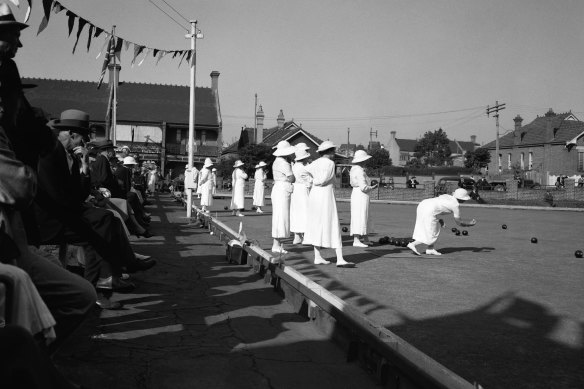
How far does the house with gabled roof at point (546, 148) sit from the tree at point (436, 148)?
18171 millimetres

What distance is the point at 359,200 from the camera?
12500mm

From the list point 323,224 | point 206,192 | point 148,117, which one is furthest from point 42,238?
point 148,117

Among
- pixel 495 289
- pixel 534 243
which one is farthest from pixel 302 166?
pixel 534 243

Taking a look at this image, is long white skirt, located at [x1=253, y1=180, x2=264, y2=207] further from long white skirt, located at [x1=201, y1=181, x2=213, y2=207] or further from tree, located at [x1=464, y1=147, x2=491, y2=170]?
tree, located at [x1=464, y1=147, x2=491, y2=170]

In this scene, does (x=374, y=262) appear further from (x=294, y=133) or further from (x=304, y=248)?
(x=294, y=133)

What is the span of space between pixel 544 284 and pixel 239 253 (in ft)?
15.1

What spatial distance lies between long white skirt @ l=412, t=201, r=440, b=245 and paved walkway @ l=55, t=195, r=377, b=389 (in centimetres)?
462

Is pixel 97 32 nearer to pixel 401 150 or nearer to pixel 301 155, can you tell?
pixel 301 155

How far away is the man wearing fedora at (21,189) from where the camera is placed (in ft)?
9.25

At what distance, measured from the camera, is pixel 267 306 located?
636 centimetres

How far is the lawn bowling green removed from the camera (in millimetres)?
4488

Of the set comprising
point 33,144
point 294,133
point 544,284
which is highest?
point 294,133


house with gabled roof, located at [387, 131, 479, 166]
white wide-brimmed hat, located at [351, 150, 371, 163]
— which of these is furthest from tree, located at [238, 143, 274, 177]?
house with gabled roof, located at [387, 131, 479, 166]

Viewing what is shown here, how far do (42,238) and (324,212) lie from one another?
202 inches
